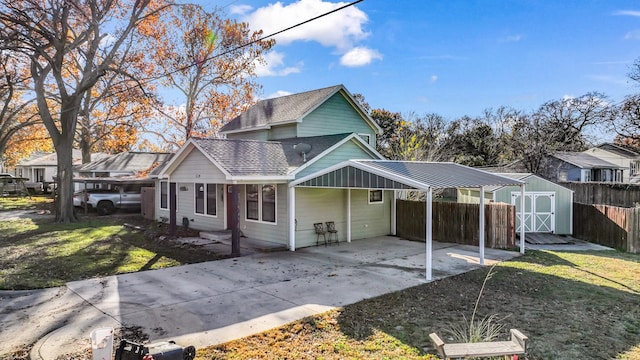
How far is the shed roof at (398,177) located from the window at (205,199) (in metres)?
4.86

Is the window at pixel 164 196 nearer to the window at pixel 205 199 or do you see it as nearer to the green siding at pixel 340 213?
the window at pixel 205 199

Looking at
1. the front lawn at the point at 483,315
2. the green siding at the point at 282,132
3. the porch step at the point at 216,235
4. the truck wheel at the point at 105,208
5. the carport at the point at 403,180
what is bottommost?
the front lawn at the point at 483,315

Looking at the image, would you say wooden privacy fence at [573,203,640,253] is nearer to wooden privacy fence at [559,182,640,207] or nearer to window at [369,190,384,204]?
wooden privacy fence at [559,182,640,207]

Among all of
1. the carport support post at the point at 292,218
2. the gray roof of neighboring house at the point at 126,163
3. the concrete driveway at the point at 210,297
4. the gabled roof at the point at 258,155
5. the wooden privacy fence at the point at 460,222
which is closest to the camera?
the concrete driveway at the point at 210,297

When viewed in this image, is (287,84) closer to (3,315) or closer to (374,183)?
(374,183)

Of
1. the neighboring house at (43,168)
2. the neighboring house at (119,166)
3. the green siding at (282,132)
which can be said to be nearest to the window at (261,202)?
the green siding at (282,132)

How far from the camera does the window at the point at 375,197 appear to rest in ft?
50.4

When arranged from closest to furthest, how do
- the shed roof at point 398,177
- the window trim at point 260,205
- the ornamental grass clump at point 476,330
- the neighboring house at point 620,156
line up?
1. the ornamental grass clump at point 476,330
2. the shed roof at point 398,177
3. the window trim at point 260,205
4. the neighboring house at point 620,156

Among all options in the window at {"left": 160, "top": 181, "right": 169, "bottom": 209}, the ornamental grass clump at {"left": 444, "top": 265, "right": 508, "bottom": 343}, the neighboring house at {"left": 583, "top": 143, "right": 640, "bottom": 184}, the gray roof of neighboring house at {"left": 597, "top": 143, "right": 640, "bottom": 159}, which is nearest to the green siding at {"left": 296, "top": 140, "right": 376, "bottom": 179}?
the ornamental grass clump at {"left": 444, "top": 265, "right": 508, "bottom": 343}

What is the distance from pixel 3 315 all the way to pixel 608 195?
29.5 meters

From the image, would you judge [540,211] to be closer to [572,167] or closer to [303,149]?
[303,149]

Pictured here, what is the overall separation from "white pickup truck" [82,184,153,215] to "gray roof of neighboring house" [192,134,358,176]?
12.3 m

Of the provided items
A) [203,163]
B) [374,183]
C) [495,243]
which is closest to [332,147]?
[374,183]

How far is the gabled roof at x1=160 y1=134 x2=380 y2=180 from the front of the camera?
Result: 1199cm
